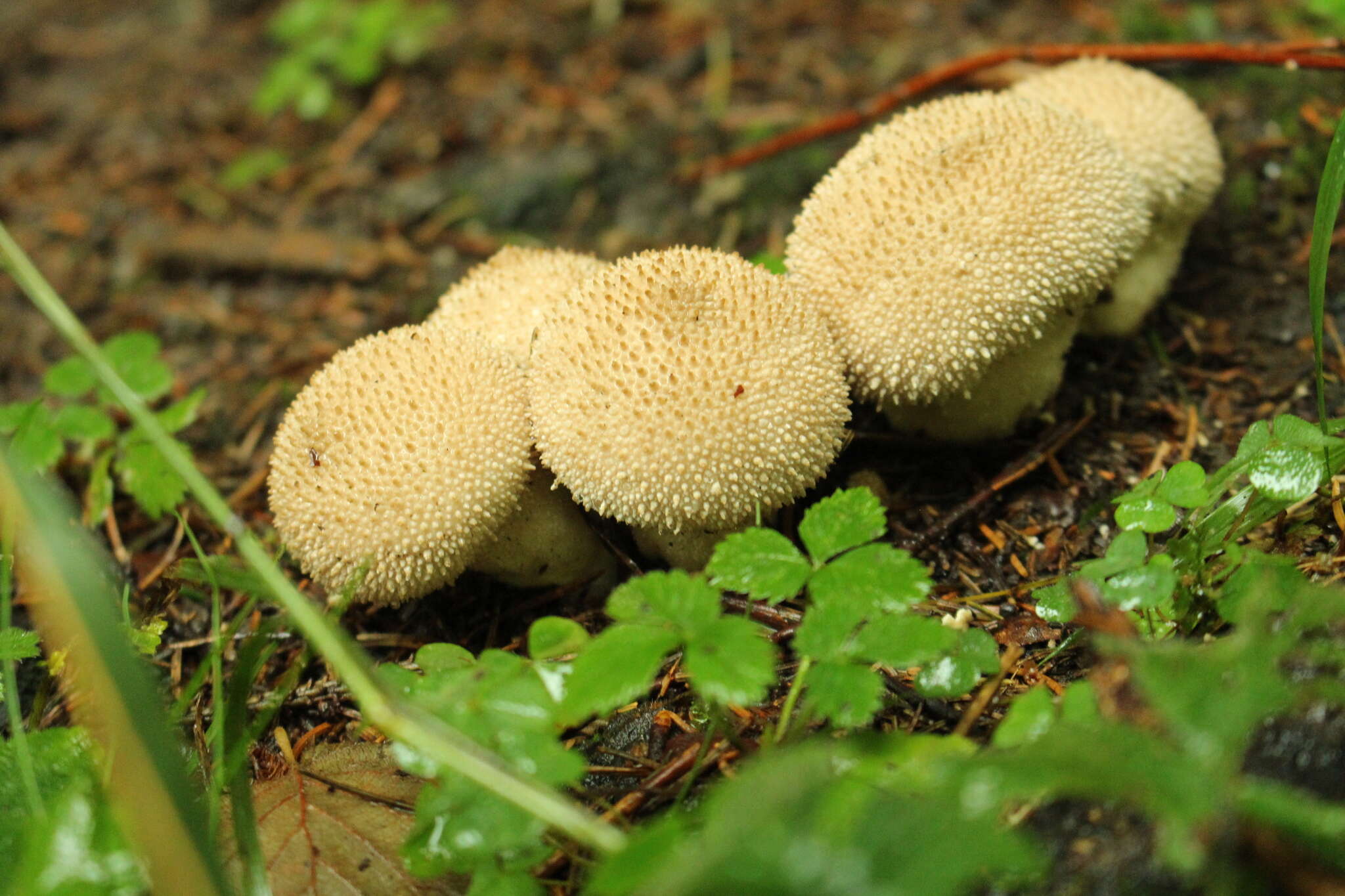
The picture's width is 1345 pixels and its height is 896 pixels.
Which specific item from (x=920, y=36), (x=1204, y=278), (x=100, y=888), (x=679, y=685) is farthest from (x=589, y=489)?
(x=920, y=36)

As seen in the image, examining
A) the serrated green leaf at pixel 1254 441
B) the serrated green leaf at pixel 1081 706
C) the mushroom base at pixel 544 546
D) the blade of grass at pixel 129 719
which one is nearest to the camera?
the blade of grass at pixel 129 719

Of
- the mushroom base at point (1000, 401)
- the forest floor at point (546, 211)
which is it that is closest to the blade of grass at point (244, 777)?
the forest floor at point (546, 211)

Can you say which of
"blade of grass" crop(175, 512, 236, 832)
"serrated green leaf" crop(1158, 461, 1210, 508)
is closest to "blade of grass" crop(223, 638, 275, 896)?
"blade of grass" crop(175, 512, 236, 832)

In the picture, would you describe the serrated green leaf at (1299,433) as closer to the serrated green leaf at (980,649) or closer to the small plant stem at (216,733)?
the serrated green leaf at (980,649)

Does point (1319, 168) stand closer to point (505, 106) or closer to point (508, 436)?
point (508, 436)

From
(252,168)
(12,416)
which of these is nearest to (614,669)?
(12,416)

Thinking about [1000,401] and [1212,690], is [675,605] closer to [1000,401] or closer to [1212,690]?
[1212,690]

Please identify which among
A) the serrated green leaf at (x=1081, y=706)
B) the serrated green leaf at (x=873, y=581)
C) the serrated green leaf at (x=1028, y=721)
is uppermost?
the serrated green leaf at (x=873, y=581)
